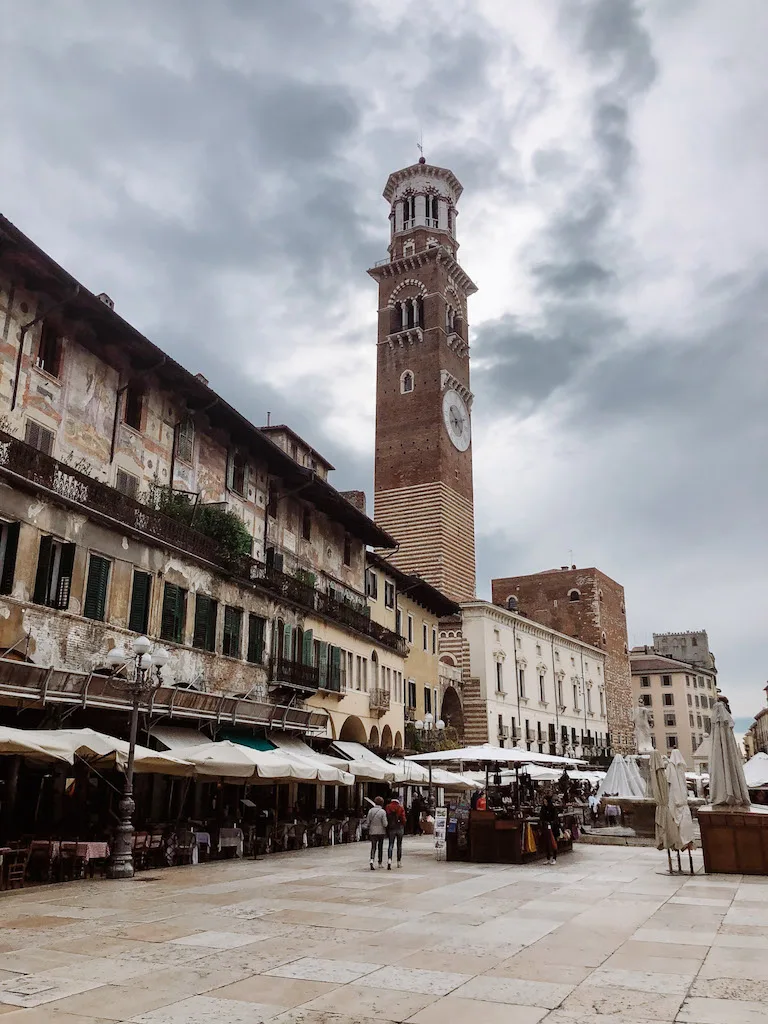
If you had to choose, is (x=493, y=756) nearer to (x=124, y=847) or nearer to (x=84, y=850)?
(x=124, y=847)

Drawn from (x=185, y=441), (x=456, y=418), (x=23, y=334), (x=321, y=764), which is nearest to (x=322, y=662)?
(x=321, y=764)

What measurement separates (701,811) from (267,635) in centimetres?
1386

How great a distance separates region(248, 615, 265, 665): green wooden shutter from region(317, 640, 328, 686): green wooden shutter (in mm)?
3777

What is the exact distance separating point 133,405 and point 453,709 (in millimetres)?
33814

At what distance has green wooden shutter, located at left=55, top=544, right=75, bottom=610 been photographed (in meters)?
17.6

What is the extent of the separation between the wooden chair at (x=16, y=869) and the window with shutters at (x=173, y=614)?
7061mm

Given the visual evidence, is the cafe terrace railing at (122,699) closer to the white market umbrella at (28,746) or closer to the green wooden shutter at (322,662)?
the white market umbrella at (28,746)

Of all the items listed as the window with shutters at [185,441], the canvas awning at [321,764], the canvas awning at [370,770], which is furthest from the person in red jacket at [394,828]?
the window with shutters at [185,441]

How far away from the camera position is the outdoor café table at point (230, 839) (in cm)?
1941

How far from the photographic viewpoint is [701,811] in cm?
1577

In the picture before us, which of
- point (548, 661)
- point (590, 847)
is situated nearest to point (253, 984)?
point (590, 847)

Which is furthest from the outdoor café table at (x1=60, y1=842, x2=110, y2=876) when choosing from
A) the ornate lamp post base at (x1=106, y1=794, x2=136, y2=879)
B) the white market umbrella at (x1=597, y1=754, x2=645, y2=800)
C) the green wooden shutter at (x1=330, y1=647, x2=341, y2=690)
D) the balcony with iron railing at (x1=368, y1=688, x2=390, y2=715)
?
the white market umbrella at (x1=597, y1=754, x2=645, y2=800)

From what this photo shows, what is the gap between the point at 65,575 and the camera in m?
17.7

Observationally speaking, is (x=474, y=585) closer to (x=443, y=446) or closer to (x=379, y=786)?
(x=443, y=446)
